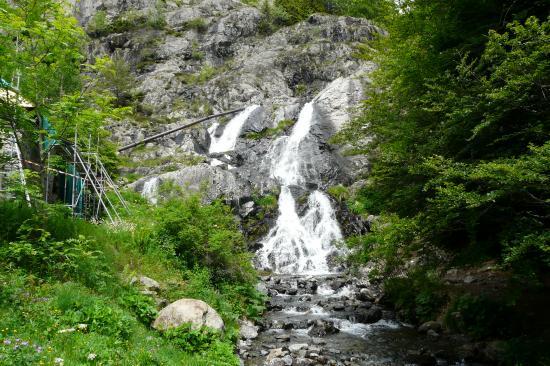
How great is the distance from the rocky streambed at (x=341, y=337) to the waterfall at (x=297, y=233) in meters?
6.03

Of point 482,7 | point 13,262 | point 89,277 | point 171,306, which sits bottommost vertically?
point 171,306

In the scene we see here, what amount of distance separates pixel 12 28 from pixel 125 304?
5.08 metres

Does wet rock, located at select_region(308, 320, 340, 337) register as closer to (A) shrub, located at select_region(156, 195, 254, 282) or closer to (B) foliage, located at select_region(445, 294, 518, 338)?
(A) shrub, located at select_region(156, 195, 254, 282)

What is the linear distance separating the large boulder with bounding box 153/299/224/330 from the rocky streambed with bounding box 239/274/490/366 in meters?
1.07

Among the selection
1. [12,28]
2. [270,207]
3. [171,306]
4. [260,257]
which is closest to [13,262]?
[171,306]

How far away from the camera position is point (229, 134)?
124 ft

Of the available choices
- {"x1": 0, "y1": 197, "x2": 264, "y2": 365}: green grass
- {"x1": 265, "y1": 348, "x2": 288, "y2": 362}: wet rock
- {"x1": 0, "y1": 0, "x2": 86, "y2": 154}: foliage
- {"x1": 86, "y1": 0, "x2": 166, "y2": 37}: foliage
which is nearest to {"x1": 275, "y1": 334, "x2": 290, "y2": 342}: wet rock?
{"x1": 265, "y1": 348, "x2": 288, "y2": 362}: wet rock

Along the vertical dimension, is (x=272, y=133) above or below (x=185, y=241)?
above

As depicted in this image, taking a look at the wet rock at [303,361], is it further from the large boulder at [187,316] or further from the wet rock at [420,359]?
the wet rock at [420,359]

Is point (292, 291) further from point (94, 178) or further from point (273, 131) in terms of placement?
point (273, 131)

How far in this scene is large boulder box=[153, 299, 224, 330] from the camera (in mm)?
7094

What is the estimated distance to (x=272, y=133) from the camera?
35156 mm

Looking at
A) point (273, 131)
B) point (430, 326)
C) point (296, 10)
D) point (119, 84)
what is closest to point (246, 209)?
point (273, 131)

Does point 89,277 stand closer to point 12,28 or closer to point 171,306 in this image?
point 171,306
